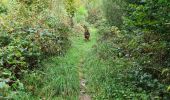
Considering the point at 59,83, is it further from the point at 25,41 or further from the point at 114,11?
the point at 114,11

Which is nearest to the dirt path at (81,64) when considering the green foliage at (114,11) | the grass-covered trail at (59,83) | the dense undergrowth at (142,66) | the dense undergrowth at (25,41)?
the grass-covered trail at (59,83)

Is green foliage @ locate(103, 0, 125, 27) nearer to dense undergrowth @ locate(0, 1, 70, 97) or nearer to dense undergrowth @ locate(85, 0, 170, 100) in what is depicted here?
dense undergrowth @ locate(0, 1, 70, 97)

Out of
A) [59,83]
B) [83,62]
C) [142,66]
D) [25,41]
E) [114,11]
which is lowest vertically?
[83,62]

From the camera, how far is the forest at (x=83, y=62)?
6625mm

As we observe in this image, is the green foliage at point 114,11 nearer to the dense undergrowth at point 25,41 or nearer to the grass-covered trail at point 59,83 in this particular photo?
the dense undergrowth at point 25,41

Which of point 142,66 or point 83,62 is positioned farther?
point 83,62

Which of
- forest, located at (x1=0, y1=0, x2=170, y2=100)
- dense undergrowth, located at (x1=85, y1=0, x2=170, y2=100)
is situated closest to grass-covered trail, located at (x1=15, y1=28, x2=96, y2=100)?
forest, located at (x1=0, y1=0, x2=170, y2=100)

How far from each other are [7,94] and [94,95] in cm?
236

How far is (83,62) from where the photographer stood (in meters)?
10.4

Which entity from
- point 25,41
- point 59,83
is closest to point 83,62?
point 25,41

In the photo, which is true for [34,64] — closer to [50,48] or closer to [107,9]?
[50,48]

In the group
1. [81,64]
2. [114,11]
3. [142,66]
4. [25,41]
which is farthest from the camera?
[114,11]

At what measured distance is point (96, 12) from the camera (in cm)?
2612

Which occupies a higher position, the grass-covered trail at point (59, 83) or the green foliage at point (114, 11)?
the green foliage at point (114, 11)
